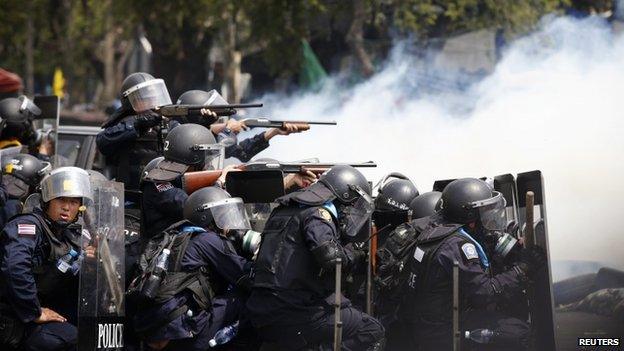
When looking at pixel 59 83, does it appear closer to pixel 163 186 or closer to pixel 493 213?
pixel 163 186

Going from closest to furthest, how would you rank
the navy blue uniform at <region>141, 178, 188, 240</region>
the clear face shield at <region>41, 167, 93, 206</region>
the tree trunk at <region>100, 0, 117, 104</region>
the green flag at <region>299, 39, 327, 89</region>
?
the clear face shield at <region>41, 167, 93, 206</region>, the navy blue uniform at <region>141, 178, 188, 240</region>, the green flag at <region>299, 39, 327, 89</region>, the tree trunk at <region>100, 0, 117, 104</region>

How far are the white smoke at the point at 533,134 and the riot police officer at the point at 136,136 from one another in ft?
9.38

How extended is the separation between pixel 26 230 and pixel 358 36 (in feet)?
43.7

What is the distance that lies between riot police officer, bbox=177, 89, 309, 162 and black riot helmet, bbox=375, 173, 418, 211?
3.28 feet

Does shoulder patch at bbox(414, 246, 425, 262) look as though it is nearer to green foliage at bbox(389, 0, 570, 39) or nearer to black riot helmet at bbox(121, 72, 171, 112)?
black riot helmet at bbox(121, 72, 171, 112)

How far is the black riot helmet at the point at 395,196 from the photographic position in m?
9.53

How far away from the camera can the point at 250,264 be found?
834 cm

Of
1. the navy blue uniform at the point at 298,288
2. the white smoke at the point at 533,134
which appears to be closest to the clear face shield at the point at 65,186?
the navy blue uniform at the point at 298,288

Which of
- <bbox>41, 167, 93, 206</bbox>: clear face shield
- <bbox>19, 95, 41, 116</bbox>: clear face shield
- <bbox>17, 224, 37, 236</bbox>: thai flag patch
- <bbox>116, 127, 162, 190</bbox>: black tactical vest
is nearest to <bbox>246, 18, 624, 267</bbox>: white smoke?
Result: <bbox>19, 95, 41, 116</bbox>: clear face shield

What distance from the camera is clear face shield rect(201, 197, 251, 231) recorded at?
846 centimetres

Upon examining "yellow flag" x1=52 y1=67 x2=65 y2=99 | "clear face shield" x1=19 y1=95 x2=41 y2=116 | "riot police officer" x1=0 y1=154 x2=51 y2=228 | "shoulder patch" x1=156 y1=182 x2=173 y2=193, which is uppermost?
"yellow flag" x1=52 y1=67 x2=65 y2=99

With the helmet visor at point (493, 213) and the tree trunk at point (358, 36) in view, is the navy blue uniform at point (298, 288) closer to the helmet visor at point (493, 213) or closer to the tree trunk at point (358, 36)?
the helmet visor at point (493, 213)

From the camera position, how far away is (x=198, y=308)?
824cm

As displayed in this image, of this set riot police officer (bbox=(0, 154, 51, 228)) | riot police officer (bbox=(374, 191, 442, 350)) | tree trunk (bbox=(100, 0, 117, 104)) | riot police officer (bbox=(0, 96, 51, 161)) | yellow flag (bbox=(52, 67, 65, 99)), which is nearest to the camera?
riot police officer (bbox=(374, 191, 442, 350))
